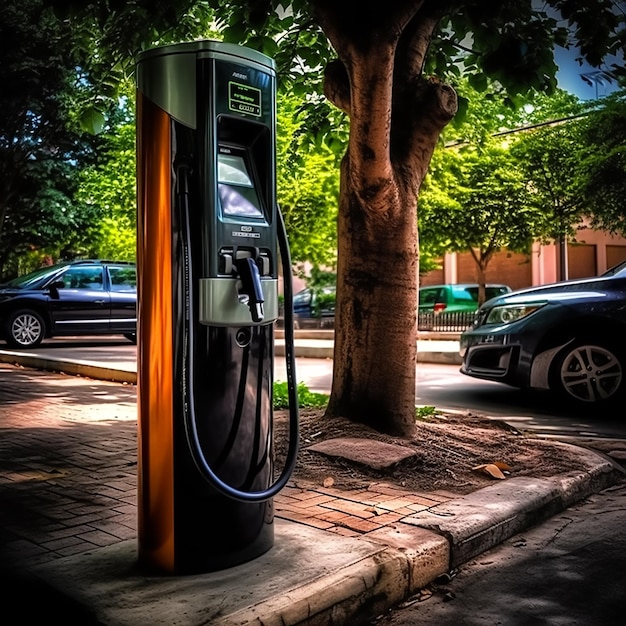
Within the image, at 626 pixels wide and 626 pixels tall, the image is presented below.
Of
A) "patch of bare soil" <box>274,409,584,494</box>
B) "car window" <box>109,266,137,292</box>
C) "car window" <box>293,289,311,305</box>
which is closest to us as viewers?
"patch of bare soil" <box>274,409,584,494</box>

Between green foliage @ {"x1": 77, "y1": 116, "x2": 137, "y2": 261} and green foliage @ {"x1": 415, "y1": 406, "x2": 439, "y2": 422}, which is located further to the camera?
green foliage @ {"x1": 77, "y1": 116, "x2": 137, "y2": 261}

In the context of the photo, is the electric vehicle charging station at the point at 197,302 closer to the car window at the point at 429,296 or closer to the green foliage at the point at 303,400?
the green foliage at the point at 303,400

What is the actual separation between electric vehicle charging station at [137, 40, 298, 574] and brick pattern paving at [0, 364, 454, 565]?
0.64m

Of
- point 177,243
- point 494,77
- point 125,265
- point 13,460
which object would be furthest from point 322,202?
point 177,243

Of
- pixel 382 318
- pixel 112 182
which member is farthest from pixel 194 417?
pixel 112 182

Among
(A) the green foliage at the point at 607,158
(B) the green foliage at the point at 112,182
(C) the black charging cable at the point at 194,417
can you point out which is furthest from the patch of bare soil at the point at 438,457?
(B) the green foliage at the point at 112,182

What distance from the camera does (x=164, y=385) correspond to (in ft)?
9.95

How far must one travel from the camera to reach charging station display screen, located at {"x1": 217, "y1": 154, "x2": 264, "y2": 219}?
308 centimetres

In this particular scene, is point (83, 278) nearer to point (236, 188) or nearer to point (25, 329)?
point (25, 329)

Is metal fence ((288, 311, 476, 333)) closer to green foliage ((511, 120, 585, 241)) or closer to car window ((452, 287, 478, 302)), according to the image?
car window ((452, 287, 478, 302))

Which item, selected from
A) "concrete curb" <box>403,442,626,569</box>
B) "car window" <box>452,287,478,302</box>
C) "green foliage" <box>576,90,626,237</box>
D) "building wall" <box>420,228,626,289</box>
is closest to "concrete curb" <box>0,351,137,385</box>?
"concrete curb" <box>403,442,626,569</box>

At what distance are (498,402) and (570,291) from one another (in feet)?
4.79

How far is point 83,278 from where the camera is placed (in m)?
16.0

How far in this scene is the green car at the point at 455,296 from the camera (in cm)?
2661
